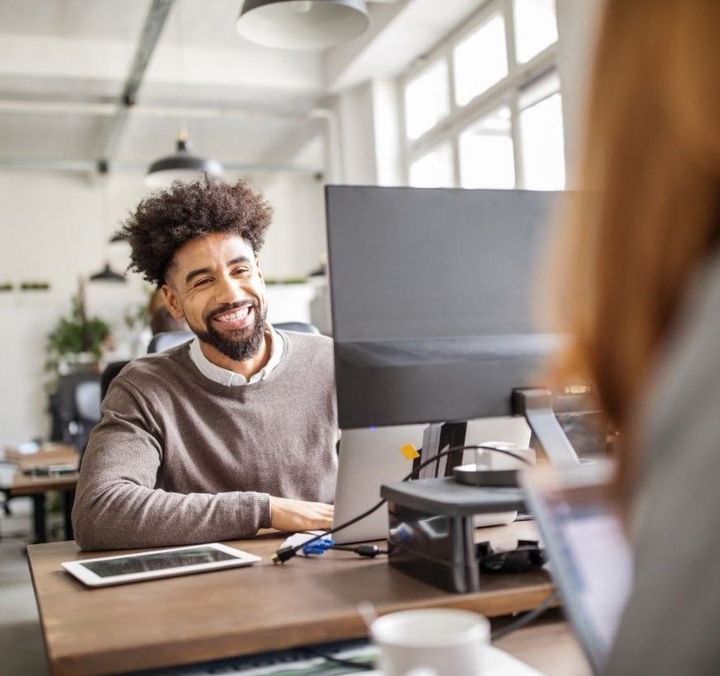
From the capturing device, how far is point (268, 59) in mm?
7508

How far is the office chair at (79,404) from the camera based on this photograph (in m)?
5.79

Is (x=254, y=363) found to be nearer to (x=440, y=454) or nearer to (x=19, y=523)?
(x=440, y=454)

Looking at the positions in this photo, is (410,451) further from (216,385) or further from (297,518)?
(216,385)

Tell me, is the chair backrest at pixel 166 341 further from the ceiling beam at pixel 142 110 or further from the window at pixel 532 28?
the ceiling beam at pixel 142 110

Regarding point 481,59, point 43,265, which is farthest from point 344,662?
point 43,265

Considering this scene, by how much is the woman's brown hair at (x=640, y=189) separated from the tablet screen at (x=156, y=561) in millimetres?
842

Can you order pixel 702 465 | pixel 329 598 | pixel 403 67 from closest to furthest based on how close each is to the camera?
pixel 702 465 → pixel 329 598 → pixel 403 67

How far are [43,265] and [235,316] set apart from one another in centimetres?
879

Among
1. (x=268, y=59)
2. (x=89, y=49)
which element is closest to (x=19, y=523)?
(x=89, y=49)

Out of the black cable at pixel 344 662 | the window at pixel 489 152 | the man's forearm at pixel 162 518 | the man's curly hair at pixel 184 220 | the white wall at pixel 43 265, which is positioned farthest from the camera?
the white wall at pixel 43 265

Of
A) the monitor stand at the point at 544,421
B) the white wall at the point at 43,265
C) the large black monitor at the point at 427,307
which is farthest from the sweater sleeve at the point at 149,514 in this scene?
the white wall at the point at 43,265

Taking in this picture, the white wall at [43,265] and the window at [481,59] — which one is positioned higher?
the window at [481,59]

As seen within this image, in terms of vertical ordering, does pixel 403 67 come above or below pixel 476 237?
above

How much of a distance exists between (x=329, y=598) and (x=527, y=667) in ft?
0.93
